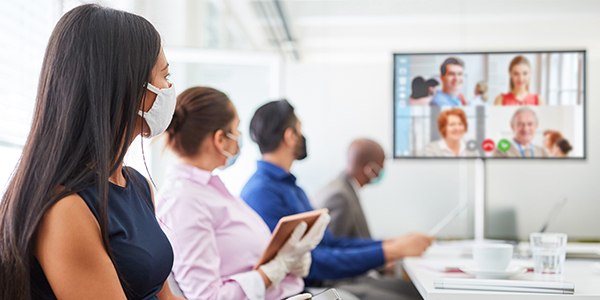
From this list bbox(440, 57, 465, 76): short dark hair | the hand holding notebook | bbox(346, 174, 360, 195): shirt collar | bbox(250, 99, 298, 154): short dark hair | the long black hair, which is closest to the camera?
the long black hair

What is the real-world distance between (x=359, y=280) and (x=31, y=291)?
1.95 metres

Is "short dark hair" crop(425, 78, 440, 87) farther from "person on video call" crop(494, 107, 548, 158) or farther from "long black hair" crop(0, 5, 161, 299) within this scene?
"long black hair" crop(0, 5, 161, 299)

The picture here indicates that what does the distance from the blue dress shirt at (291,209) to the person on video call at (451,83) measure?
568mm

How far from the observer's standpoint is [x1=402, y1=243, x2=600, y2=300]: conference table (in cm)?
159

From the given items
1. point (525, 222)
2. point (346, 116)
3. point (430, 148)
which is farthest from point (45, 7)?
point (525, 222)

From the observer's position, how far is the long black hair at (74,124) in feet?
3.95

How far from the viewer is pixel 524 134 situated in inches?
102

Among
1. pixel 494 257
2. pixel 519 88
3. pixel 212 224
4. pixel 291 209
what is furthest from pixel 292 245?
pixel 519 88

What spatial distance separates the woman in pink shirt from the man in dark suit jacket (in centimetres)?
95

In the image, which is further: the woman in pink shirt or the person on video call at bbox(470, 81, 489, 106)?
the person on video call at bbox(470, 81, 489, 106)

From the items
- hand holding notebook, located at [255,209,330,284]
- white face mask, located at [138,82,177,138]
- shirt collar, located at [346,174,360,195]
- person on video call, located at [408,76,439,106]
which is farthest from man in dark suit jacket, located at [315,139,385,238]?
white face mask, located at [138,82,177,138]

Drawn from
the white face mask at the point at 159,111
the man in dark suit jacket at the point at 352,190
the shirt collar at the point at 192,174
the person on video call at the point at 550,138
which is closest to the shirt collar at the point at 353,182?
the man in dark suit jacket at the point at 352,190

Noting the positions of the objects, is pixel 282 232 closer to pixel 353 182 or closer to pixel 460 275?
pixel 460 275

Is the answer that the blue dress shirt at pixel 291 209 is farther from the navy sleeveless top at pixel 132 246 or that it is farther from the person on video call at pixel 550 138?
the navy sleeveless top at pixel 132 246
